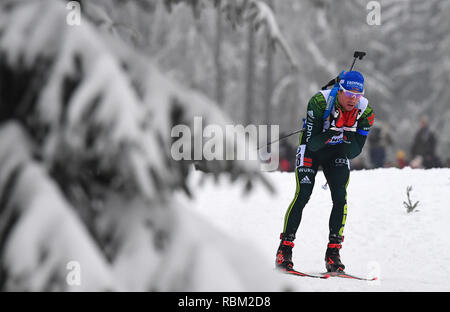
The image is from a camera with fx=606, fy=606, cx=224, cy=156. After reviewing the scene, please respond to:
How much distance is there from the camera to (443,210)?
9047 mm

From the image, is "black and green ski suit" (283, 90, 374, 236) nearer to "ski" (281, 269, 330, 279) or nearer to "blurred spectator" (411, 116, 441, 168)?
"ski" (281, 269, 330, 279)

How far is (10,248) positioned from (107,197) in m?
0.44

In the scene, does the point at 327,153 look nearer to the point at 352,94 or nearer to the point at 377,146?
the point at 352,94

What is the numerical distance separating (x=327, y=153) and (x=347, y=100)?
0.63 m

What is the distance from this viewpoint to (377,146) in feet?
54.2

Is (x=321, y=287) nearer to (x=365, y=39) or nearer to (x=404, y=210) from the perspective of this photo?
(x=404, y=210)

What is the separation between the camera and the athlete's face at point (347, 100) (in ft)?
19.8

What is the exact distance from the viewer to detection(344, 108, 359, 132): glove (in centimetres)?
622

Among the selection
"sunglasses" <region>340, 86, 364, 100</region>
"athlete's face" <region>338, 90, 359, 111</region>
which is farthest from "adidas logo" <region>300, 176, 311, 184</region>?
"sunglasses" <region>340, 86, 364, 100</region>

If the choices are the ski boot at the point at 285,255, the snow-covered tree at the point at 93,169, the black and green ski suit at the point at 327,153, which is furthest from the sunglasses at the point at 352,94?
the snow-covered tree at the point at 93,169

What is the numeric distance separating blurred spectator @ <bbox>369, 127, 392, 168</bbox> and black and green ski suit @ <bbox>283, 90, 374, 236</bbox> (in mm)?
10312

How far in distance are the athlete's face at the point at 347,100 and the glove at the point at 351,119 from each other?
3.1 inches

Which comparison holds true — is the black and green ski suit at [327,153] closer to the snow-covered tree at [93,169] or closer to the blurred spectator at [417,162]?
the snow-covered tree at [93,169]
